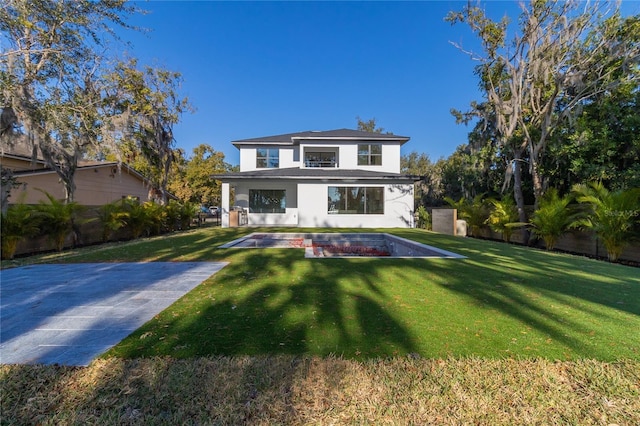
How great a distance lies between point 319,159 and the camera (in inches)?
752

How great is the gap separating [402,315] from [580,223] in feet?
27.7

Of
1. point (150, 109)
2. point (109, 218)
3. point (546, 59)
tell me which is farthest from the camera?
point (150, 109)

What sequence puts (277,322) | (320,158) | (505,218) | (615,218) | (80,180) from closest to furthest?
(277,322)
(615,218)
(505,218)
(80,180)
(320,158)

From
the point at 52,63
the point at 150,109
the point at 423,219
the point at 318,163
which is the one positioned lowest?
the point at 423,219

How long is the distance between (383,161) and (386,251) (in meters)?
8.55

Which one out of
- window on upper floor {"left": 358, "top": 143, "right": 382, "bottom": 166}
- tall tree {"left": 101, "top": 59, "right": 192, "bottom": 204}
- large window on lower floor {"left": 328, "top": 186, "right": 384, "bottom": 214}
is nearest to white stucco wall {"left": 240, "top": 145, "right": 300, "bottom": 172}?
tall tree {"left": 101, "top": 59, "right": 192, "bottom": 204}

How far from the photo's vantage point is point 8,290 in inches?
173

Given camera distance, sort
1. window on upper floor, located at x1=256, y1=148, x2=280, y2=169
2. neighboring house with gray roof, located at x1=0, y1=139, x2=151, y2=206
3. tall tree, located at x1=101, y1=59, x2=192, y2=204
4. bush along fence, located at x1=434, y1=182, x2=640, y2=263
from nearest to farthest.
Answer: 1. bush along fence, located at x1=434, y1=182, x2=640, y2=263
2. neighboring house with gray roof, located at x1=0, y1=139, x2=151, y2=206
3. tall tree, located at x1=101, y1=59, x2=192, y2=204
4. window on upper floor, located at x1=256, y1=148, x2=280, y2=169

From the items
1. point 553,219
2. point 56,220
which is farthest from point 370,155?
point 56,220

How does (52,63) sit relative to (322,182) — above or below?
above

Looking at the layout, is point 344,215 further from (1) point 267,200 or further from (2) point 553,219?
(2) point 553,219

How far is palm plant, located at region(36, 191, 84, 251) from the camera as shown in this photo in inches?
320

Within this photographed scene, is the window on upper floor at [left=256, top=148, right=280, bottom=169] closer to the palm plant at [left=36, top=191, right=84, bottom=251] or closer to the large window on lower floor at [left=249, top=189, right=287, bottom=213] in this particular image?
the large window on lower floor at [left=249, top=189, right=287, bottom=213]

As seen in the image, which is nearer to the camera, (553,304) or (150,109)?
(553,304)
